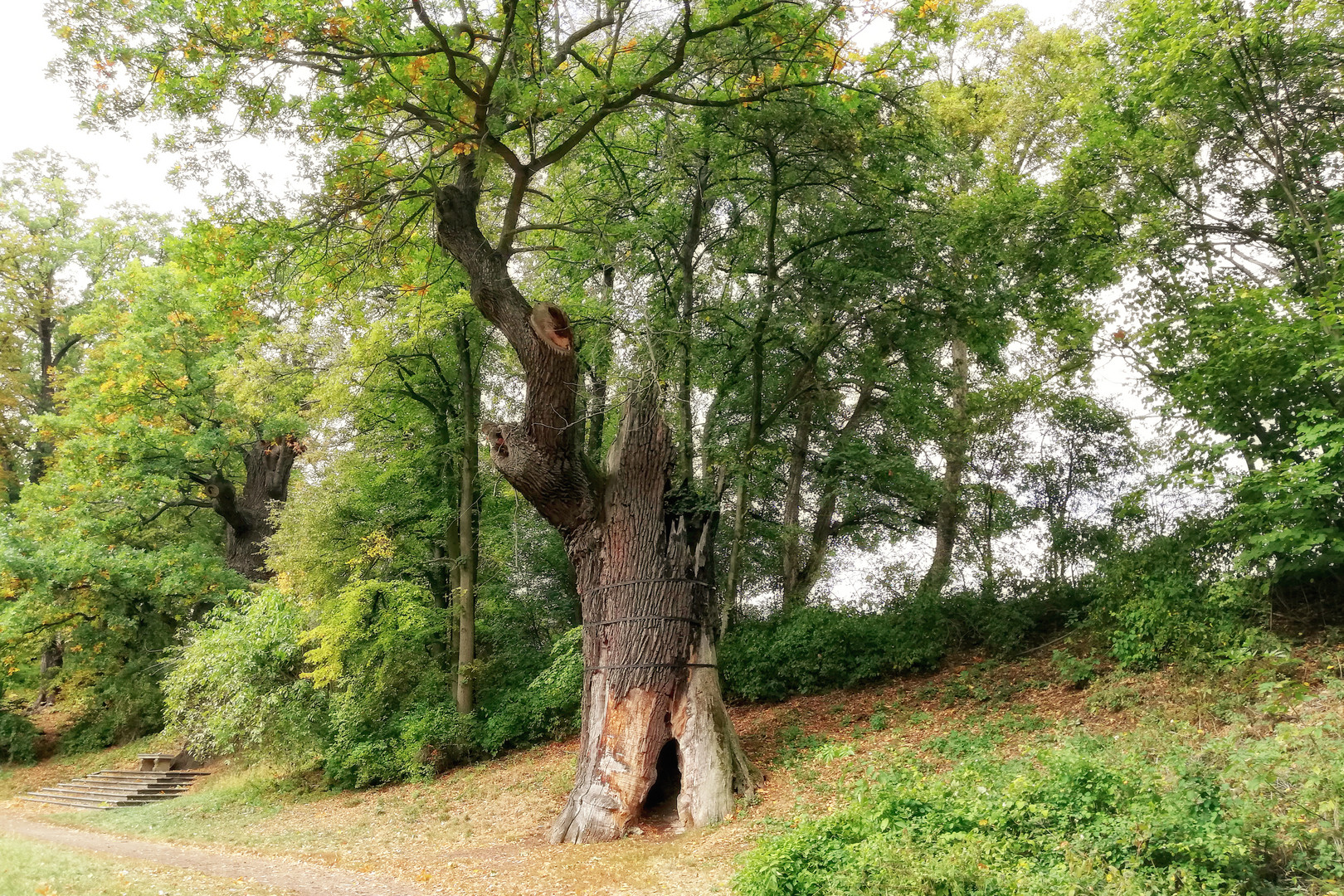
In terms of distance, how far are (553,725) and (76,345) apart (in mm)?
23059

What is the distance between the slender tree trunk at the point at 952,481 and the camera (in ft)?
43.3

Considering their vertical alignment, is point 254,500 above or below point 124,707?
above

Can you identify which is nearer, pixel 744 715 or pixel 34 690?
pixel 744 715

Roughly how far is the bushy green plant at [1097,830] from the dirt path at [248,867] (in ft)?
11.9

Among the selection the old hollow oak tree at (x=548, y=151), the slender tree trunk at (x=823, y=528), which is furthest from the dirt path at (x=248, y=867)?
the slender tree trunk at (x=823, y=528)

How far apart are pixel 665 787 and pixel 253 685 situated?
9565 mm

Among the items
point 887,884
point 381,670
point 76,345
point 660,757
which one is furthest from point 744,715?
point 76,345

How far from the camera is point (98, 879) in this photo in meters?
6.41

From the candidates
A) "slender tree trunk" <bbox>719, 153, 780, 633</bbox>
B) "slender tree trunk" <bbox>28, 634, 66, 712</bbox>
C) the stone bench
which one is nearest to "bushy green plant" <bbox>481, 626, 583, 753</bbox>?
"slender tree trunk" <bbox>719, 153, 780, 633</bbox>

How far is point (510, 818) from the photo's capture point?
1035cm

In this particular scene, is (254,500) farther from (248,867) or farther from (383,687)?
(248,867)

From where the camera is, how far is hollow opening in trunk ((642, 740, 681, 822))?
876cm

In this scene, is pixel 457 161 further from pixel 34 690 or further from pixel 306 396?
pixel 34 690

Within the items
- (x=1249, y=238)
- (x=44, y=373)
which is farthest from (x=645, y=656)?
(x=44, y=373)
